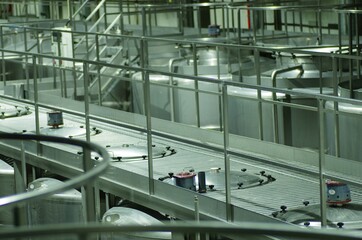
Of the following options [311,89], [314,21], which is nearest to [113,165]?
[311,89]

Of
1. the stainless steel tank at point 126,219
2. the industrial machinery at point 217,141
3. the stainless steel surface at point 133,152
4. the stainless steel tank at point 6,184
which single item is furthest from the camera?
the stainless steel tank at point 6,184

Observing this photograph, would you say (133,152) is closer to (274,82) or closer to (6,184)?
(6,184)

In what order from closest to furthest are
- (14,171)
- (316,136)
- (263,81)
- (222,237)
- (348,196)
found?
→ (348,196) < (222,237) < (14,171) < (316,136) < (263,81)

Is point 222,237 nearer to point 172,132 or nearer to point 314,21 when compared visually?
point 172,132

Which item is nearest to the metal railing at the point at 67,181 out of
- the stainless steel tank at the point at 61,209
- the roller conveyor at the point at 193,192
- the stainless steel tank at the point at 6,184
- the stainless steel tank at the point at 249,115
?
the roller conveyor at the point at 193,192

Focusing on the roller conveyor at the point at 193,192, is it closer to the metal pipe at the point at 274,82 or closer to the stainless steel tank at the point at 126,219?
the stainless steel tank at the point at 126,219

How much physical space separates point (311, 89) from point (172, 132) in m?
1.12

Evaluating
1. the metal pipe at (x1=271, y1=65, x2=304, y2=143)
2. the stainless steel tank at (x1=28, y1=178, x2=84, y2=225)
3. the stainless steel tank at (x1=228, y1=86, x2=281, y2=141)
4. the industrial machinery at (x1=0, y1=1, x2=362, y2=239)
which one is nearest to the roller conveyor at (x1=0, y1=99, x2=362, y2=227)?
the industrial machinery at (x1=0, y1=1, x2=362, y2=239)

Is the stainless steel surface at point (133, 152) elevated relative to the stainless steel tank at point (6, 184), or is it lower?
elevated

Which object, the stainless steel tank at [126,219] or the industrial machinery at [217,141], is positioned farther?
the stainless steel tank at [126,219]

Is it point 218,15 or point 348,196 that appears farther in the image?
point 218,15

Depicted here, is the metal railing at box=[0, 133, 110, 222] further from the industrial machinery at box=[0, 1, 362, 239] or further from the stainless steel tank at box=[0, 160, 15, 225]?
the stainless steel tank at box=[0, 160, 15, 225]

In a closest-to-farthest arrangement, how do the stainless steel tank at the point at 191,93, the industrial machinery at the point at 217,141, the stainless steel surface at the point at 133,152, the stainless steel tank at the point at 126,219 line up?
1. the industrial machinery at the point at 217,141
2. the stainless steel tank at the point at 126,219
3. the stainless steel surface at the point at 133,152
4. the stainless steel tank at the point at 191,93

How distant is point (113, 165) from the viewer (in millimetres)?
5207
